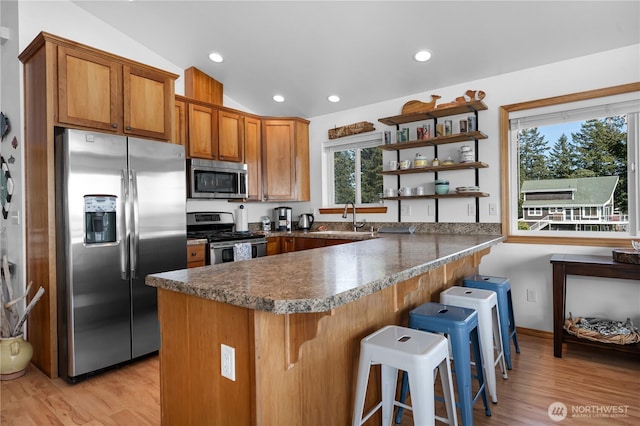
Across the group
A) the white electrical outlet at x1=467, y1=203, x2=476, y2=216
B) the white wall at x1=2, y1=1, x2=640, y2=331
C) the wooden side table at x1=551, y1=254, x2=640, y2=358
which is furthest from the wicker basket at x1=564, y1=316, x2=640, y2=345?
the white electrical outlet at x1=467, y1=203, x2=476, y2=216

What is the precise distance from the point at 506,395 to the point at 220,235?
2.80 meters

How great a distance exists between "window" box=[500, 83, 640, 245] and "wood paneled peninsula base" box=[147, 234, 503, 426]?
2.03m

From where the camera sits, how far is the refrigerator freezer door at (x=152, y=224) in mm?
2744

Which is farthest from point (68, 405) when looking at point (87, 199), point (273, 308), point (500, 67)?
point (500, 67)

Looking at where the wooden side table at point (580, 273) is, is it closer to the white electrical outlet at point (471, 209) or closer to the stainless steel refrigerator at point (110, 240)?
the white electrical outlet at point (471, 209)

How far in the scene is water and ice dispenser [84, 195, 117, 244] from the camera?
252cm

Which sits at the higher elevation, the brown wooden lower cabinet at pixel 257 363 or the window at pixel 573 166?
the window at pixel 573 166

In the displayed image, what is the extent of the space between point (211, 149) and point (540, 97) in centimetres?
321

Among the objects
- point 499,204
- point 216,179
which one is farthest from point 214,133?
point 499,204

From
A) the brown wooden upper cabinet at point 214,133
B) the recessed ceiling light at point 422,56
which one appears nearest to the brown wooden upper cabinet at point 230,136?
the brown wooden upper cabinet at point 214,133

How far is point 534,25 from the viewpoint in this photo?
2607 millimetres

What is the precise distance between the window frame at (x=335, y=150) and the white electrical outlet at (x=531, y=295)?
1.74 meters

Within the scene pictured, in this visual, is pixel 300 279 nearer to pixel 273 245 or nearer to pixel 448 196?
pixel 448 196

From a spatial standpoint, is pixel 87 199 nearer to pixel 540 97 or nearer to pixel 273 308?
pixel 273 308
